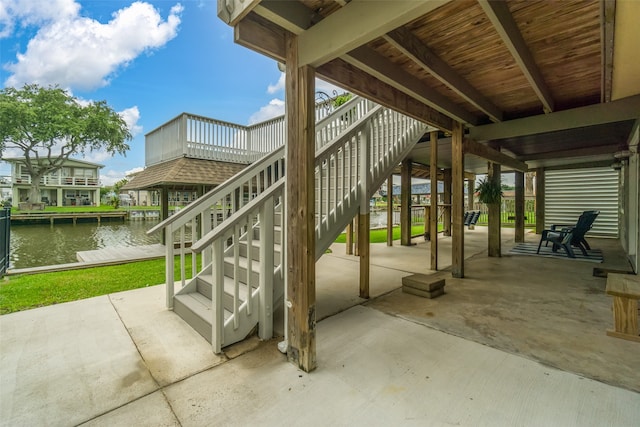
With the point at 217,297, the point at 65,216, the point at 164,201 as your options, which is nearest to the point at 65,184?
the point at 65,216

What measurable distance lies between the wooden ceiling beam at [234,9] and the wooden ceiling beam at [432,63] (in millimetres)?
1075

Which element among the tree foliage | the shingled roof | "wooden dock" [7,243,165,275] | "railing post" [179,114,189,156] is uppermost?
the tree foliage

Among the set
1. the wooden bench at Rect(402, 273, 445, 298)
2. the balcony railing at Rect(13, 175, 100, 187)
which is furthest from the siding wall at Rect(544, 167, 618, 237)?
the balcony railing at Rect(13, 175, 100, 187)

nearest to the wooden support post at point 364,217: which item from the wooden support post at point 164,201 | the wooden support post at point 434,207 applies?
the wooden support post at point 434,207

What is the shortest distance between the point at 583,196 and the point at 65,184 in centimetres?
4124

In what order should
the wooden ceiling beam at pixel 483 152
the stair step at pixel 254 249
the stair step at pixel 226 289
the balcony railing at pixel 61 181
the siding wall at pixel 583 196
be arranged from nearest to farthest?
1. the stair step at pixel 226 289
2. the stair step at pixel 254 249
3. the wooden ceiling beam at pixel 483 152
4. the siding wall at pixel 583 196
5. the balcony railing at pixel 61 181

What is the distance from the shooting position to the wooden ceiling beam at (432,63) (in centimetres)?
221

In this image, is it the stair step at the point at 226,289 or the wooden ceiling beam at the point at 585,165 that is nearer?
the stair step at the point at 226,289

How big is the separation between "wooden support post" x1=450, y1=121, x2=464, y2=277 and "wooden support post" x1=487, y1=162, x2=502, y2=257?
2.16 m

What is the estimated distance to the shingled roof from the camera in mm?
6844

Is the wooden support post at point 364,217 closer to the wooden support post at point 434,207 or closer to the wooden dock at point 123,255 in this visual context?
the wooden support post at point 434,207

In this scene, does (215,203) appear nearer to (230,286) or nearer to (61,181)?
(230,286)

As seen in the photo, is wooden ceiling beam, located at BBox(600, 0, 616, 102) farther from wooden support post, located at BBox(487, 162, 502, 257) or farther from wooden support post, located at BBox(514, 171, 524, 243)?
wooden support post, located at BBox(514, 171, 524, 243)

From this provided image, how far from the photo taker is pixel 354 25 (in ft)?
5.63
